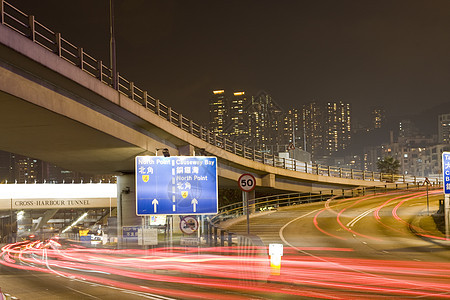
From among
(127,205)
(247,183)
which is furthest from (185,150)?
(247,183)

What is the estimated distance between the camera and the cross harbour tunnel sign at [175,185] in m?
23.0

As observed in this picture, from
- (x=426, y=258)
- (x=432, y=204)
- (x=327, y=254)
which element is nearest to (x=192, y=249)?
(x=327, y=254)

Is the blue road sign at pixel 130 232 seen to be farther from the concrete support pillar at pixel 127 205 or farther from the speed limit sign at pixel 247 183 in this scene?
the speed limit sign at pixel 247 183

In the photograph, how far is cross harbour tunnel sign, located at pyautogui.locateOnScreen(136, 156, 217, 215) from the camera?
23031mm

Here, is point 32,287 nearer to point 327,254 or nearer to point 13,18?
point 13,18

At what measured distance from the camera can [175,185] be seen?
23.5 m

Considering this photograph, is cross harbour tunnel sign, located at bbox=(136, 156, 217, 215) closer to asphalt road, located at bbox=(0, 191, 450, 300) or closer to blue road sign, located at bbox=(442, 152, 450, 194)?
asphalt road, located at bbox=(0, 191, 450, 300)

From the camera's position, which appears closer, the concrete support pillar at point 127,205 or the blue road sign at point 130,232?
the blue road sign at point 130,232

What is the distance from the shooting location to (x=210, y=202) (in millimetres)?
23781

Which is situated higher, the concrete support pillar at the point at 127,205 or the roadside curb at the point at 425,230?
the concrete support pillar at the point at 127,205

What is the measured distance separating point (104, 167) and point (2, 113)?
57.1 ft

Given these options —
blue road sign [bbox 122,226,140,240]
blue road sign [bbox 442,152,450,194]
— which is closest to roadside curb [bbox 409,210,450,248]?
blue road sign [bbox 442,152,450,194]

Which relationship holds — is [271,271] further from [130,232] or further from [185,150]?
[185,150]

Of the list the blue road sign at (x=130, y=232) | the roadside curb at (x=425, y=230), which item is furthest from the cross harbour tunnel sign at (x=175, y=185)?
the roadside curb at (x=425, y=230)
